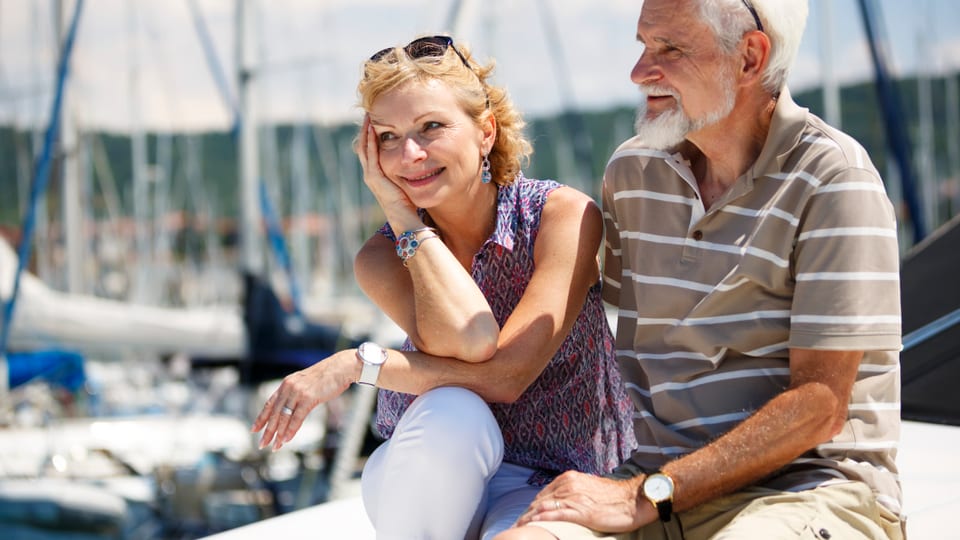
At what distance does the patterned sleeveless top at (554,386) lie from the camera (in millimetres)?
2287

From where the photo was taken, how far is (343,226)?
2105 cm

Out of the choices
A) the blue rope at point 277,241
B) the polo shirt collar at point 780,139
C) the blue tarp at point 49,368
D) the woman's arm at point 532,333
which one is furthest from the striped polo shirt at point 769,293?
the blue rope at point 277,241

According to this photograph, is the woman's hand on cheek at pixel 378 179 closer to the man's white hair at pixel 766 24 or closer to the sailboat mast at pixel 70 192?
the man's white hair at pixel 766 24

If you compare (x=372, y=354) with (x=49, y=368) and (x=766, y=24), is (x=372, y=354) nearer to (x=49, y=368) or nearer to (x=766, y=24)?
(x=766, y=24)

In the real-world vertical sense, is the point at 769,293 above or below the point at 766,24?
below

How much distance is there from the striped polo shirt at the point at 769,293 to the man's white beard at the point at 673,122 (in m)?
0.07

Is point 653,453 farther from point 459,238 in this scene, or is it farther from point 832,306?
point 459,238

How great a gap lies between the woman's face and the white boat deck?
0.89 meters

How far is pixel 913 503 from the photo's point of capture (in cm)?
225

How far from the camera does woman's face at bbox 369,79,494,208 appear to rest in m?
2.26

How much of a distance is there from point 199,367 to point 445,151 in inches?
481

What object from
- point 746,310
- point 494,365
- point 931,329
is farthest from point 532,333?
point 931,329

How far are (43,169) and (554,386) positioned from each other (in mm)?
10255

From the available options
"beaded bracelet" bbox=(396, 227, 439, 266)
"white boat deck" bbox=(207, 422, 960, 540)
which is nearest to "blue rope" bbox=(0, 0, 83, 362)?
"white boat deck" bbox=(207, 422, 960, 540)
